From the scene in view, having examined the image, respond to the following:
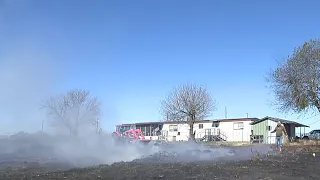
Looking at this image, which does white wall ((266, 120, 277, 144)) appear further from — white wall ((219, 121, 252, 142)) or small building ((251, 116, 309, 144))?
white wall ((219, 121, 252, 142))

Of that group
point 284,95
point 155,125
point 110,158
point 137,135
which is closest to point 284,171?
point 110,158

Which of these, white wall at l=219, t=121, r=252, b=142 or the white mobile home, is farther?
the white mobile home

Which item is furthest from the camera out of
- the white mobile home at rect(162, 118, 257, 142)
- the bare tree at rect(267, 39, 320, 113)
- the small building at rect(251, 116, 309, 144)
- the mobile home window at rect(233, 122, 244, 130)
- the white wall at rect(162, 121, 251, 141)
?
the mobile home window at rect(233, 122, 244, 130)

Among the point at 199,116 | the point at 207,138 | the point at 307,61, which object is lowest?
the point at 207,138

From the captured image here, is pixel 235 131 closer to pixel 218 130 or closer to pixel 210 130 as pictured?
pixel 218 130

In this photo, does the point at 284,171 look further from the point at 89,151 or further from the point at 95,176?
the point at 89,151

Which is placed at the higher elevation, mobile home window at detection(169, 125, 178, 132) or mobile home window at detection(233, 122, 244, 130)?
mobile home window at detection(233, 122, 244, 130)

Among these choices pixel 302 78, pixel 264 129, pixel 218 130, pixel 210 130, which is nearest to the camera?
pixel 302 78

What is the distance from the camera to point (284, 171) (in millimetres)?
14312

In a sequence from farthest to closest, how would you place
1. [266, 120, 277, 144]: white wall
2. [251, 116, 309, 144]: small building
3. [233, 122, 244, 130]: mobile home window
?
1. [233, 122, 244, 130]: mobile home window
2. [251, 116, 309, 144]: small building
3. [266, 120, 277, 144]: white wall

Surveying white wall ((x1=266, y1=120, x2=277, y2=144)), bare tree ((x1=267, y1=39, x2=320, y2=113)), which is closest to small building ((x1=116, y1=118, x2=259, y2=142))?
white wall ((x1=266, y1=120, x2=277, y2=144))

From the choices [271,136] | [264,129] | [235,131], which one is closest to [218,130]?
[235,131]

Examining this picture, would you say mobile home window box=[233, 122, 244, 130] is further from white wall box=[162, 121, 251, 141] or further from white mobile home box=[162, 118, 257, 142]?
white wall box=[162, 121, 251, 141]

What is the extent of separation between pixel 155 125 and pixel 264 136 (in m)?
29.9
